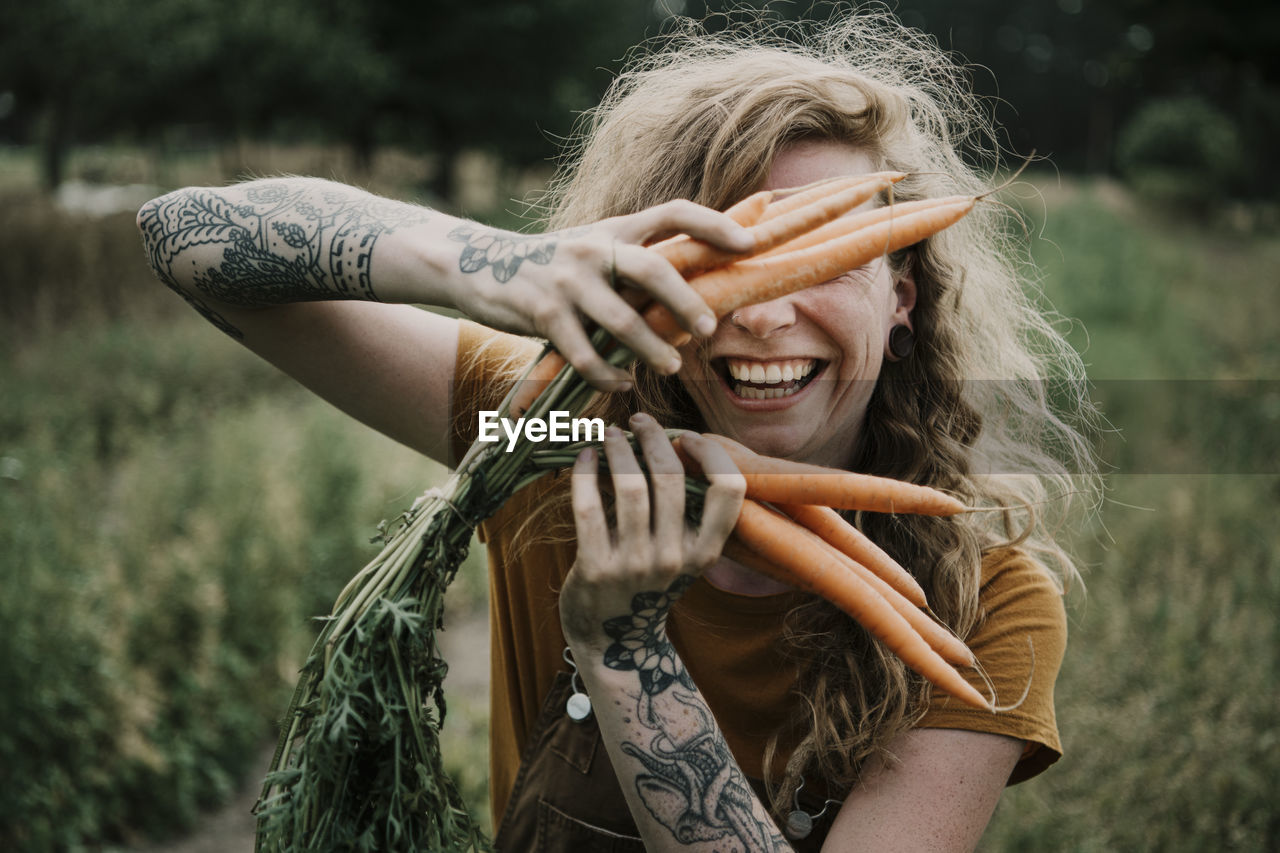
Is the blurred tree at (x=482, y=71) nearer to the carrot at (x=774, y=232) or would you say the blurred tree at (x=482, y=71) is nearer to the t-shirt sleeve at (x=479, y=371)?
the t-shirt sleeve at (x=479, y=371)

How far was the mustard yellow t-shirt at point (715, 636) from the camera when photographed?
62.3 inches

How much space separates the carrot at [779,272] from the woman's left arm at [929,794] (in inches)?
32.0

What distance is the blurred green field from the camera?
10.3 ft

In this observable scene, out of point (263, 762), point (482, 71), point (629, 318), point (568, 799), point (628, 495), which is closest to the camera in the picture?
point (629, 318)

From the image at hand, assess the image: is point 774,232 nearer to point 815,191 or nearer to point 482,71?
point 815,191

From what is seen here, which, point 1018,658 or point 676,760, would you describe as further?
point 1018,658

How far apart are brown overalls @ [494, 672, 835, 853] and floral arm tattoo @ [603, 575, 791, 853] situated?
0.26 m

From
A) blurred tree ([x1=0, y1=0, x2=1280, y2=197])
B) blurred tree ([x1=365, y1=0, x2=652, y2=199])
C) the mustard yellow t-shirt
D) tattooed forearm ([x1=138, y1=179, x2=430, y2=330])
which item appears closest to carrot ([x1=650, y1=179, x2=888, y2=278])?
tattooed forearm ([x1=138, y1=179, x2=430, y2=330])

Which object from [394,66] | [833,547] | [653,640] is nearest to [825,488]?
[833,547]

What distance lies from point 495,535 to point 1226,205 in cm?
3117

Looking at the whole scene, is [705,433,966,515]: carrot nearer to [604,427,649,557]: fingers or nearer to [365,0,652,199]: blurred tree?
[604,427,649,557]: fingers

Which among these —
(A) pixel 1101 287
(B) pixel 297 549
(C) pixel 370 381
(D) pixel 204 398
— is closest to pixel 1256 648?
(C) pixel 370 381

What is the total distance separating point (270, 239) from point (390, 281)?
0.28 m

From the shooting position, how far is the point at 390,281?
1361 millimetres
